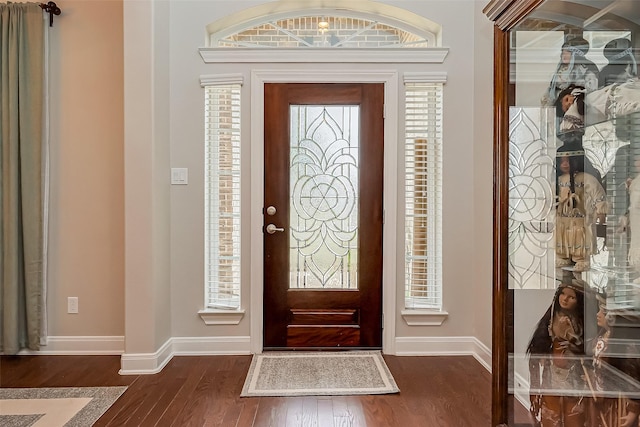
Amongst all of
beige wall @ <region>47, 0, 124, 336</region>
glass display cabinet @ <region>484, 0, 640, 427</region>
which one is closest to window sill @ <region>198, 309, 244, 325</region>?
beige wall @ <region>47, 0, 124, 336</region>

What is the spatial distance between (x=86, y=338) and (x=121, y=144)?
1.42 metres

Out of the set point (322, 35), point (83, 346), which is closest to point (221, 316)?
point (83, 346)

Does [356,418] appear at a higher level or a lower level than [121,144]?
lower

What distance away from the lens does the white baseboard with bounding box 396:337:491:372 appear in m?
3.03

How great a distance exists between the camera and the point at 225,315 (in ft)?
9.93

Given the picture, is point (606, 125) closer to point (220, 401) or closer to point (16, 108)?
point (220, 401)

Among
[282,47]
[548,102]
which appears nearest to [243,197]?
[282,47]

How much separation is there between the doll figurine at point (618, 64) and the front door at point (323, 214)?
184cm

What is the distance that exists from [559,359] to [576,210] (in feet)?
1.63

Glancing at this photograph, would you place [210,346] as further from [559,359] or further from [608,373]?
[608,373]

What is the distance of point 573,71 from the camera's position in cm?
136

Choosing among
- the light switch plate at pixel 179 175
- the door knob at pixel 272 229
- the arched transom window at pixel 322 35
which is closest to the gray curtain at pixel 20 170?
the light switch plate at pixel 179 175

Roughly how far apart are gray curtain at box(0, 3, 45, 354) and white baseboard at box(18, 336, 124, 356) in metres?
0.12

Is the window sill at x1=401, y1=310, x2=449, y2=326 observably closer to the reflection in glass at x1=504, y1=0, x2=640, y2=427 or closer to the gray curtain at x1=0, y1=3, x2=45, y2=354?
the reflection in glass at x1=504, y1=0, x2=640, y2=427
